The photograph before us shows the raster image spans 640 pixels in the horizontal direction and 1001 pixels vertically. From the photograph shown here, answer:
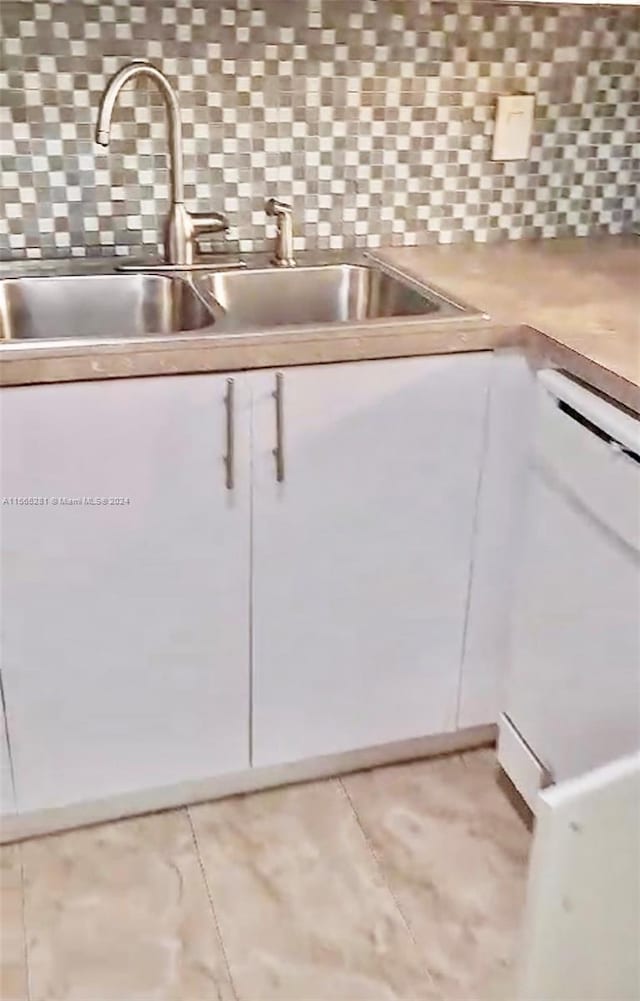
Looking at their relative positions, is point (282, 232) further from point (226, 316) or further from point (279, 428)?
point (279, 428)

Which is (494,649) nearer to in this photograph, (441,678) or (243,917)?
(441,678)

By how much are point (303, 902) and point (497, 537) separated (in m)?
0.66

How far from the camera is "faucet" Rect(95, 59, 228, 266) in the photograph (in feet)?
5.03

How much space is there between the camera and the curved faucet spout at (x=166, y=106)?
1.53m

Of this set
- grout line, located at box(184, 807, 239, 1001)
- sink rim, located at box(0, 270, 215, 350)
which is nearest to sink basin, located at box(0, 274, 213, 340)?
sink rim, located at box(0, 270, 215, 350)

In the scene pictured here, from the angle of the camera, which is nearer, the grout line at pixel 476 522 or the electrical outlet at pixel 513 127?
the grout line at pixel 476 522

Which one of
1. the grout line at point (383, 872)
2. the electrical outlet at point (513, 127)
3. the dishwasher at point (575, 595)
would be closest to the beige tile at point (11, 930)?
the grout line at point (383, 872)

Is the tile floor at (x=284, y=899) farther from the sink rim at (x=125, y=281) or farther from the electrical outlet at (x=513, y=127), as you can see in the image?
the electrical outlet at (x=513, y=127)

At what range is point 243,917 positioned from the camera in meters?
1.54

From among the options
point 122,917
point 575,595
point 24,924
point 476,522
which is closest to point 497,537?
point 476,522

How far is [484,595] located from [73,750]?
2.38ft

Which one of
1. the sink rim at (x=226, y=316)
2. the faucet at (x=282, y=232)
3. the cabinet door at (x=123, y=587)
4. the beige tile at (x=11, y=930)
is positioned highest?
the faucet at (x=282, y=232)

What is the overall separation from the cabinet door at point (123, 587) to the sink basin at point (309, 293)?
39 cm

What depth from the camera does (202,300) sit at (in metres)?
1.62
